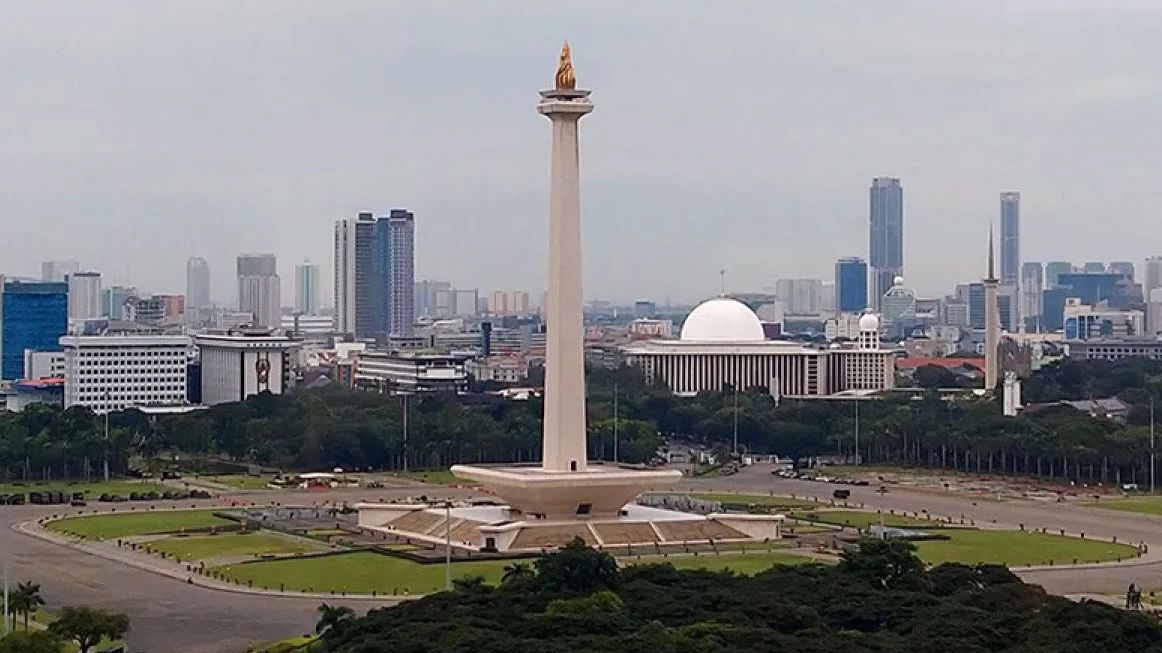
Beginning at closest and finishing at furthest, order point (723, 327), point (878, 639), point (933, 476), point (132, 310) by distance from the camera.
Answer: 1. point (878, 639)
2. point (933, 476)
3. point (723, 327)
4. point (132, 310)

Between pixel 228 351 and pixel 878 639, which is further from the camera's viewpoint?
pixel 228 351

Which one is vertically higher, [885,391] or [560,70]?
[560,70]

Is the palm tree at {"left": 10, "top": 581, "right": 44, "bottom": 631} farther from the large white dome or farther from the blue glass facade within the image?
the blue glass facade

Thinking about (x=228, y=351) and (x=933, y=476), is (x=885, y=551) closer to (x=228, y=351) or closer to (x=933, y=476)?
(x=933, y=476)

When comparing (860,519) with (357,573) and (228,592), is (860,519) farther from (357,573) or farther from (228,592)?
(228,592)

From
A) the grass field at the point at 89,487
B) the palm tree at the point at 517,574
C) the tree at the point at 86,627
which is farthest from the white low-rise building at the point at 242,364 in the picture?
the tree at the point at 86,627

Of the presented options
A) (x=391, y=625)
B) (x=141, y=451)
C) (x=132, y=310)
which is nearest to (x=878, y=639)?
(x=391, y=625)

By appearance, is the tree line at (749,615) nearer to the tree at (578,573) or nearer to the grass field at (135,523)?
the tree at (578,573)
